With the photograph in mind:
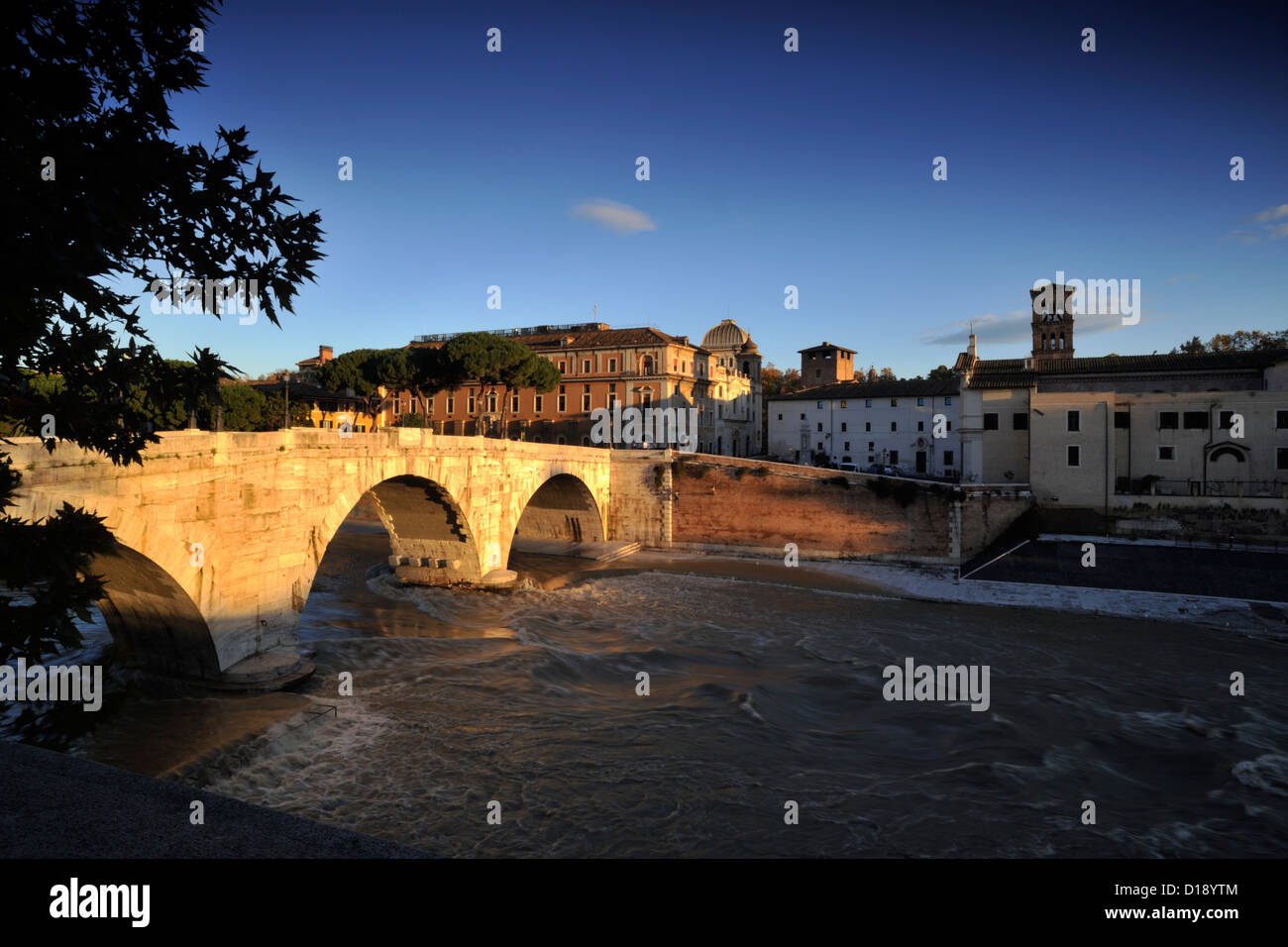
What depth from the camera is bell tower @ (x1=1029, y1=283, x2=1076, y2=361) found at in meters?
53.3

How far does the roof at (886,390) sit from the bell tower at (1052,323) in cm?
663

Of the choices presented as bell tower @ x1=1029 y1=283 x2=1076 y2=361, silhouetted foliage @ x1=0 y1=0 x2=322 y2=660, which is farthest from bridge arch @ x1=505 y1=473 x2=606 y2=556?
bell tower @ x1=1029 y1=283 x2=1076 y2=361

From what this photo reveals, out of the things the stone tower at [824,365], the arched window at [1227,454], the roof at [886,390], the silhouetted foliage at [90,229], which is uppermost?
the stone tower at [824,365]

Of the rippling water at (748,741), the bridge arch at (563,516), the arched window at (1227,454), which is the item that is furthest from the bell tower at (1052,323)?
the rippling water at (748,741)

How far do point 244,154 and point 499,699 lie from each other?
1316cm

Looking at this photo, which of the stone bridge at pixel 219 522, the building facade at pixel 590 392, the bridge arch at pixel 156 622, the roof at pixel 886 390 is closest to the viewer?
the stone bridge at pixel 219 522

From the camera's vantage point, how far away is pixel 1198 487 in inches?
1422

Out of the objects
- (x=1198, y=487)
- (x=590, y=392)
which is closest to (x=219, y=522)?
(x=1198, y=487)

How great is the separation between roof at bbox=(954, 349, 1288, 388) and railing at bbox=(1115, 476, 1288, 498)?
7447mm

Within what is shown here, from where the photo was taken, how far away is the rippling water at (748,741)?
11.5 metres

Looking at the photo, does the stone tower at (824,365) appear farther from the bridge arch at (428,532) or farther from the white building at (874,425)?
the bridge arch at (428,532)

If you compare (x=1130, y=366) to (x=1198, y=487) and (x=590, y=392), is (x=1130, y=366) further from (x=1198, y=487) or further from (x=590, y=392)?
(x=590, y=392)

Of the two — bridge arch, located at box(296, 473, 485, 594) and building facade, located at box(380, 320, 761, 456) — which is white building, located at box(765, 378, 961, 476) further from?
bridge arch, located at box(296, 473, 485, 594)

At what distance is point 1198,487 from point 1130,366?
9.22m
